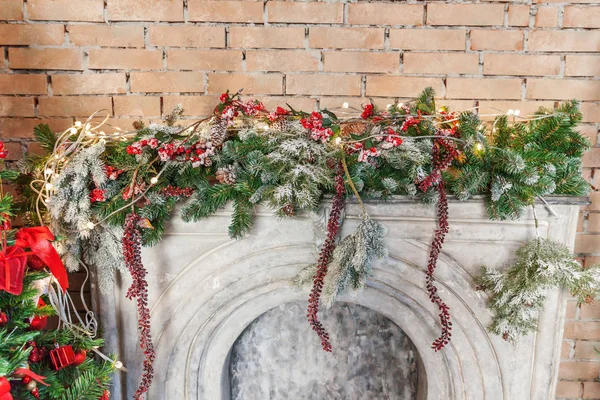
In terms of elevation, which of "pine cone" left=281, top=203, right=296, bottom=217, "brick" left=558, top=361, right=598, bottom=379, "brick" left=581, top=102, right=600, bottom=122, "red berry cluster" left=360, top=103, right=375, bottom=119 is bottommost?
"brick" left=558, top=361, right=598, bottom=379

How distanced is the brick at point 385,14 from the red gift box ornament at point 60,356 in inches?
55.6

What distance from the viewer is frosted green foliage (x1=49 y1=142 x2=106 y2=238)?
52.4 inches

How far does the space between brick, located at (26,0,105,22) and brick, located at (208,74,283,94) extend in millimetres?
443

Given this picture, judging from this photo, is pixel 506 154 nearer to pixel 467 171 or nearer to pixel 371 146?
pixel 467 171

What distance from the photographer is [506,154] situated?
50.3 inches

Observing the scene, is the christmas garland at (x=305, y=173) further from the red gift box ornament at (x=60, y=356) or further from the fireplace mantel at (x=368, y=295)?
the red gift box ornament at (x=60, y=356)

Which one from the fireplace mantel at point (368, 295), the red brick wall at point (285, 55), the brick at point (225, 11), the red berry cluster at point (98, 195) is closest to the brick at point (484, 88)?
the red brick wall at point (285, 55)

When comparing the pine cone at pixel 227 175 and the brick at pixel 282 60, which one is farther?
the brick at pixel 282 60

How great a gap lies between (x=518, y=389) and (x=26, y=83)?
2036mm

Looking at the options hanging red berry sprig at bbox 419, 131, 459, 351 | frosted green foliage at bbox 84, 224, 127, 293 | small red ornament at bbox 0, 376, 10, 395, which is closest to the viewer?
small red ornament at bbox 0, 376, 10, 395

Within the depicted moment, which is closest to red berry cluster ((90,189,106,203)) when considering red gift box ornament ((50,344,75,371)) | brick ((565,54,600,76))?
red gift box ornament ((50,344,75,371))

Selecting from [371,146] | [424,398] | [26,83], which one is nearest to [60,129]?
[26,83]

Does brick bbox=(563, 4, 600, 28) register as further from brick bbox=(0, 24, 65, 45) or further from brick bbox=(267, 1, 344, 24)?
brick bbox=(0, 24, 65, 45)

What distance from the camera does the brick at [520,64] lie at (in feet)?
5.18
